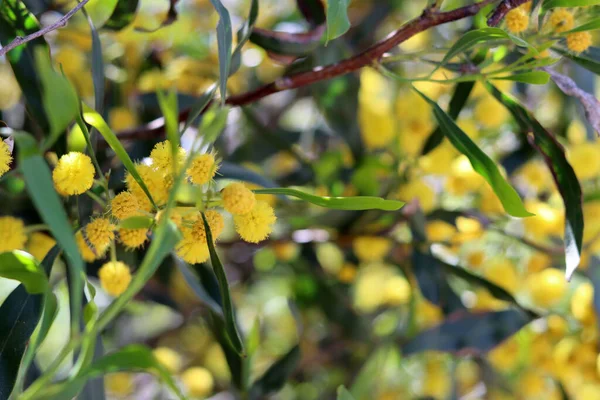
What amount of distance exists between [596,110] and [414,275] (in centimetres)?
55

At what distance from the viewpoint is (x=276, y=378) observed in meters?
1.24

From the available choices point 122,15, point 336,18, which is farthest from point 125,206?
point 122,15

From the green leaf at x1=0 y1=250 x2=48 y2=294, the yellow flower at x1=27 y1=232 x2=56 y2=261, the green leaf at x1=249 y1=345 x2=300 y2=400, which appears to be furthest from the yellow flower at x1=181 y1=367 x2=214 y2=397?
the green leaf at x1=0 y1=250 x2=48 y2=294

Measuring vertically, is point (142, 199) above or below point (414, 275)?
above

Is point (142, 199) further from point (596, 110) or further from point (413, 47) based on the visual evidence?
point (413, 47)

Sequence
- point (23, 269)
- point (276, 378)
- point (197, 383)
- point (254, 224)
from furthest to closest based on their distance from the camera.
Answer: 1. point (197, 383)
2. point (276, 378)
3. point (254, 224)
4. point (23, 269)

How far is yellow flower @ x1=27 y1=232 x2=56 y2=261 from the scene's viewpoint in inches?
37.4

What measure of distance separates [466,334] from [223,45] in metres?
0.79

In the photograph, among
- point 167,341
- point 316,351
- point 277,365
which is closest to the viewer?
point 277,365

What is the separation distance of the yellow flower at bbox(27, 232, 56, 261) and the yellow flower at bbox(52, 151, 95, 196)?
0.32 m

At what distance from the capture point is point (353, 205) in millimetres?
661

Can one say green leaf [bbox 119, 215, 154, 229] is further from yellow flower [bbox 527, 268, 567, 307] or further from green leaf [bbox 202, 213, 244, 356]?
yellow flower [bbox 527, 268, 567, 307]

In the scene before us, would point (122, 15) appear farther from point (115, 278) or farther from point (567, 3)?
point (567, 3)

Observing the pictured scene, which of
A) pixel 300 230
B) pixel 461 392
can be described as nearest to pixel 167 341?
pixel 300 230
